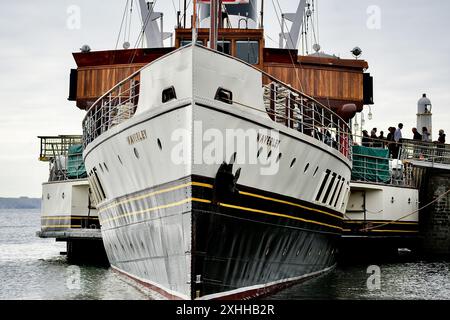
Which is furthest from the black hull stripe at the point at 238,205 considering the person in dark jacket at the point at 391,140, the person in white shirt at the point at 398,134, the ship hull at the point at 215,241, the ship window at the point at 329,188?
the person in white shirt at the point at 398,134

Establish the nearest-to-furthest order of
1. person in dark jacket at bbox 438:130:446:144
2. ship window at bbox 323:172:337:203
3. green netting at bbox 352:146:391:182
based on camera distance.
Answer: ship window at bbox 323:172:337:203, green netting at bbox 352:146:391:182, person in dark jacket at bbox 438:130:446:144

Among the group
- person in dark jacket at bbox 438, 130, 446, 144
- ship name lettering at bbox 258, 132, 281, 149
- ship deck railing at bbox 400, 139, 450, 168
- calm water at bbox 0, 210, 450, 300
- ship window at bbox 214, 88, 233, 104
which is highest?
person in dark jacket at bbox 438, 130, 446, 144

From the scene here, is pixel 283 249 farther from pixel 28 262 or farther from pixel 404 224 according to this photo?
pixel 28 262

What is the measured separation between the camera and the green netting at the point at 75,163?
23.4 metres

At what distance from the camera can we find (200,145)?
1194 cm

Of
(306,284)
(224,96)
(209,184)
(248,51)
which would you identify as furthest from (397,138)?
(209,184)

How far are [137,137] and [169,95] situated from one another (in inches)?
46.4

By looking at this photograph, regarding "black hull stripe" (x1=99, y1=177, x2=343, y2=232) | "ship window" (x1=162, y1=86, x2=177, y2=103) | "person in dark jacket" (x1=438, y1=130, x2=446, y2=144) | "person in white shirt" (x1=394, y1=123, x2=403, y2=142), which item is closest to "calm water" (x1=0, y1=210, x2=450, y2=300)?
"black hull stripe" (x1=99, y1=177, x2=343, y2=232)

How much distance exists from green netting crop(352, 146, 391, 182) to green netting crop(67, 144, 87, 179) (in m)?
9.20

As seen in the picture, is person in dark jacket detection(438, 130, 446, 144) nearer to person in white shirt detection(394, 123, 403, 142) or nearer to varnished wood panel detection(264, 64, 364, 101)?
person in white shirt detection(394, 123, 403, 142)

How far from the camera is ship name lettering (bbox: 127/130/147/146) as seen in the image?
511 inches

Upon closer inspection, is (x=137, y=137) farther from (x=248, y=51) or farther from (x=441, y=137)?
(x=441, y=137)

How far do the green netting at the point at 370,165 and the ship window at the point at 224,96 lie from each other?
1233 centimetres

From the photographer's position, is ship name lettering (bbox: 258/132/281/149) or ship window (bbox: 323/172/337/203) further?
ship window (bbox: 323/172/337/203)
